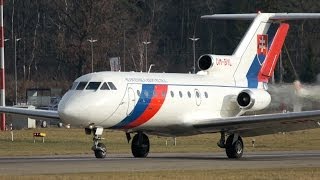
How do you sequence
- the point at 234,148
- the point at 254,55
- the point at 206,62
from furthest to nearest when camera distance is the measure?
the point at 254,55 < the point at 206,62 < the point at 234,148

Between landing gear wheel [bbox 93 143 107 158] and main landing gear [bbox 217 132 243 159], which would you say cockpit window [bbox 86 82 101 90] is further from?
main landing gear [bbox 217 132 243 159]

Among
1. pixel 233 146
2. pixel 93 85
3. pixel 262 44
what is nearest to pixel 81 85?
pixel 93 85

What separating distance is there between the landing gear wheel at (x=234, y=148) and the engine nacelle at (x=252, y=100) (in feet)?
5.61

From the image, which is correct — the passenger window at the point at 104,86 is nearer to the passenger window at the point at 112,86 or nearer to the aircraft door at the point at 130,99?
A: the passenger window at the point at 112,86

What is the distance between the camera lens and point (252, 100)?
152ft

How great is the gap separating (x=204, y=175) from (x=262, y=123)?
1088 centimetres

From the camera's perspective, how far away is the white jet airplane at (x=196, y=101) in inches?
1676

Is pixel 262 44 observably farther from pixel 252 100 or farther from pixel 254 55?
pixel 252 100

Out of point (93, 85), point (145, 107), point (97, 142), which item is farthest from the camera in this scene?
point (145, 107)

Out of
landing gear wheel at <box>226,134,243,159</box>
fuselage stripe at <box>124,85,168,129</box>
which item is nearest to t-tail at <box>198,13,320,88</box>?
landing gear wheel at <box>226,134,243,159</box>

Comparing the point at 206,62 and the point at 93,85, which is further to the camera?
the point at 206,62

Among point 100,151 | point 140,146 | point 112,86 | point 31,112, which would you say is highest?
point 112,86

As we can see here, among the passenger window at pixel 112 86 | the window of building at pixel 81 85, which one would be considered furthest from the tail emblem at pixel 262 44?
the window of building at pixel 81 85

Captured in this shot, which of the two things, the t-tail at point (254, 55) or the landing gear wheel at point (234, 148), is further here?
the t-tail at point (254, 55)
